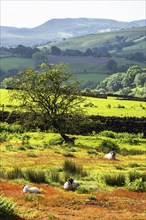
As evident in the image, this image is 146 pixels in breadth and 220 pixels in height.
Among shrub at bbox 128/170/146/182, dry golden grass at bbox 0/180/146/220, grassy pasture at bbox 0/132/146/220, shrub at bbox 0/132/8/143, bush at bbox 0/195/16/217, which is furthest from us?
shrub at bbox 0/132/8/143

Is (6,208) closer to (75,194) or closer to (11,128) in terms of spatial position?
(75,194)

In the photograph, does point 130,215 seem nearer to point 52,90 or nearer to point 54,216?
point 54,216

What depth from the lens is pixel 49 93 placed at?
2282 inches

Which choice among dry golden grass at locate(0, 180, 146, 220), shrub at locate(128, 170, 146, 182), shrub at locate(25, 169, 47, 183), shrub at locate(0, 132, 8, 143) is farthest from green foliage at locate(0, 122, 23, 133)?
dry golden grass at locate(0, 180, 146, 220)

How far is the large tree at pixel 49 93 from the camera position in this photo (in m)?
57.6

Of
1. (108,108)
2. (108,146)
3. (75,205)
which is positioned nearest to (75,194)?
(75,205)

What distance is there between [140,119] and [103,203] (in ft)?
153

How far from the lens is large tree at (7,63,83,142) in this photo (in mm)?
57562

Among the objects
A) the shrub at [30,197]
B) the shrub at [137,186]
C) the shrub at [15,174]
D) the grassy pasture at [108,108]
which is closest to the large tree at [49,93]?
the grassy pasture at [108,108]

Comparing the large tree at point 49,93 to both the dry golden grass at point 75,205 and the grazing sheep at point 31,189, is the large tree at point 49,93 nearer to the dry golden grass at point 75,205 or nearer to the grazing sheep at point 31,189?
the dry golden grass at point 75,205

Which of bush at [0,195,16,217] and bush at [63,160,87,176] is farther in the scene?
bush at [63,160,87,176]

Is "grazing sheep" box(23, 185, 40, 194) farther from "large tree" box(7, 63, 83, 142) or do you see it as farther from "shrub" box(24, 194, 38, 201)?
"large tree" box(7, 63, 83, 142)

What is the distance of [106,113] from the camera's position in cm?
7831

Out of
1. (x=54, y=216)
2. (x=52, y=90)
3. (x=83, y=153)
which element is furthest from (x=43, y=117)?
(x=54, y=216)
